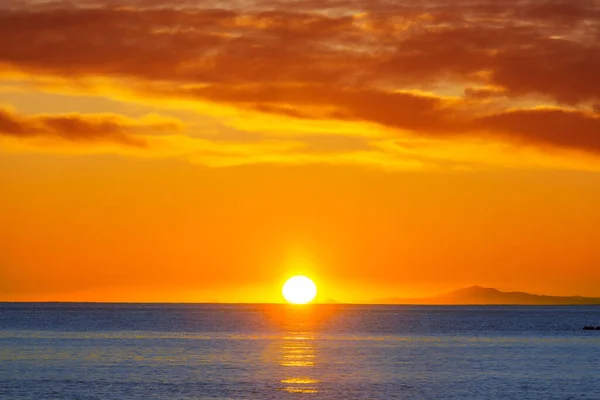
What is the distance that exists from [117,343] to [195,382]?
200 ft

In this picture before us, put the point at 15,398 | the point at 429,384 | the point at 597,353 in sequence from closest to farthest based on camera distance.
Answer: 1. the point at 15,398
2. the point at 429,384
3. the point at 597,353

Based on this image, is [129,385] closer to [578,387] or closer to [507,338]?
[578,387]

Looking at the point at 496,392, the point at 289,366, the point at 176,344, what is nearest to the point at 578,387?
the point at 496,392

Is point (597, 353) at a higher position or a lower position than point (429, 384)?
higher

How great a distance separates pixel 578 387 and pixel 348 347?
5514cm

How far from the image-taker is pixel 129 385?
274 feet

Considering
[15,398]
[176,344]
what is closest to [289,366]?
[15,398]

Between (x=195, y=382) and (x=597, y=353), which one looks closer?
(x=195, y=382)

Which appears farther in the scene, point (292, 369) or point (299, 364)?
point (299, 364)

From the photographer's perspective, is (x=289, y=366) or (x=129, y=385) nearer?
(x=129, y=385)

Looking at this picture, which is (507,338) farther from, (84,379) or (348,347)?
(84,379)

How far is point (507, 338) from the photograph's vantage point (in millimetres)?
170625

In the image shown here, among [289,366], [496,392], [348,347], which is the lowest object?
[496,392]

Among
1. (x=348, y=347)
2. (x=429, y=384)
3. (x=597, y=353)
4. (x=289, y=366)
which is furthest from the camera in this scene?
(x=348, y=347)
